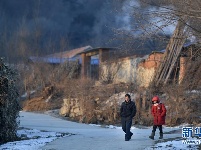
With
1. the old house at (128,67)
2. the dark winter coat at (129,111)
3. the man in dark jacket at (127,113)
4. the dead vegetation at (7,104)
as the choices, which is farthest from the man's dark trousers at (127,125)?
the old house at (128,67)

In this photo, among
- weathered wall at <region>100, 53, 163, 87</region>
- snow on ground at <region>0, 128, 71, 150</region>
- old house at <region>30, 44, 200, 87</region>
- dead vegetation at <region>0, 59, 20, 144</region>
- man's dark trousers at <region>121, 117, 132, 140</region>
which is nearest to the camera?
snow on ground at <region>0, 128, 71, 150</region>

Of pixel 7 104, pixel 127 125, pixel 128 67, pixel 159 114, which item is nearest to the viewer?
pixel 7 104

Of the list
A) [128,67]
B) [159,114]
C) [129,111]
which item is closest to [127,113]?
[129,111]

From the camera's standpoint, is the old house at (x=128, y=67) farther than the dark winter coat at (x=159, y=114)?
Yes

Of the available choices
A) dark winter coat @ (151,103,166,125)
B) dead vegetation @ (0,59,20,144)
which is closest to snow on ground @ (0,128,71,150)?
dead vegetation @ (0,59,20,144)

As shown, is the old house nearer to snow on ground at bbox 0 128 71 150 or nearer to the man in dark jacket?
snow on ground at bbox 0 128 71 150

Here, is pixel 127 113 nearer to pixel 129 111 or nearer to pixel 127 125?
pixel 129 111

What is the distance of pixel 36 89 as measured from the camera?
4356 cm

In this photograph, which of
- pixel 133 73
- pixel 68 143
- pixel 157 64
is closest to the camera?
pixel 68 143

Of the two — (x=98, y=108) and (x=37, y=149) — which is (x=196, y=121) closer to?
(x=98, y=108)

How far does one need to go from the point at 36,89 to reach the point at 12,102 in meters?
28.9

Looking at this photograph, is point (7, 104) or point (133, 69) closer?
point (7, 104)

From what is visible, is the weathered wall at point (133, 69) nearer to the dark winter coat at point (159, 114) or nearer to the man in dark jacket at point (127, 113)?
the dark winter coat at point (159, 114)

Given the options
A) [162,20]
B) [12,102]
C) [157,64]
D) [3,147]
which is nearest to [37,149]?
[3,147]
